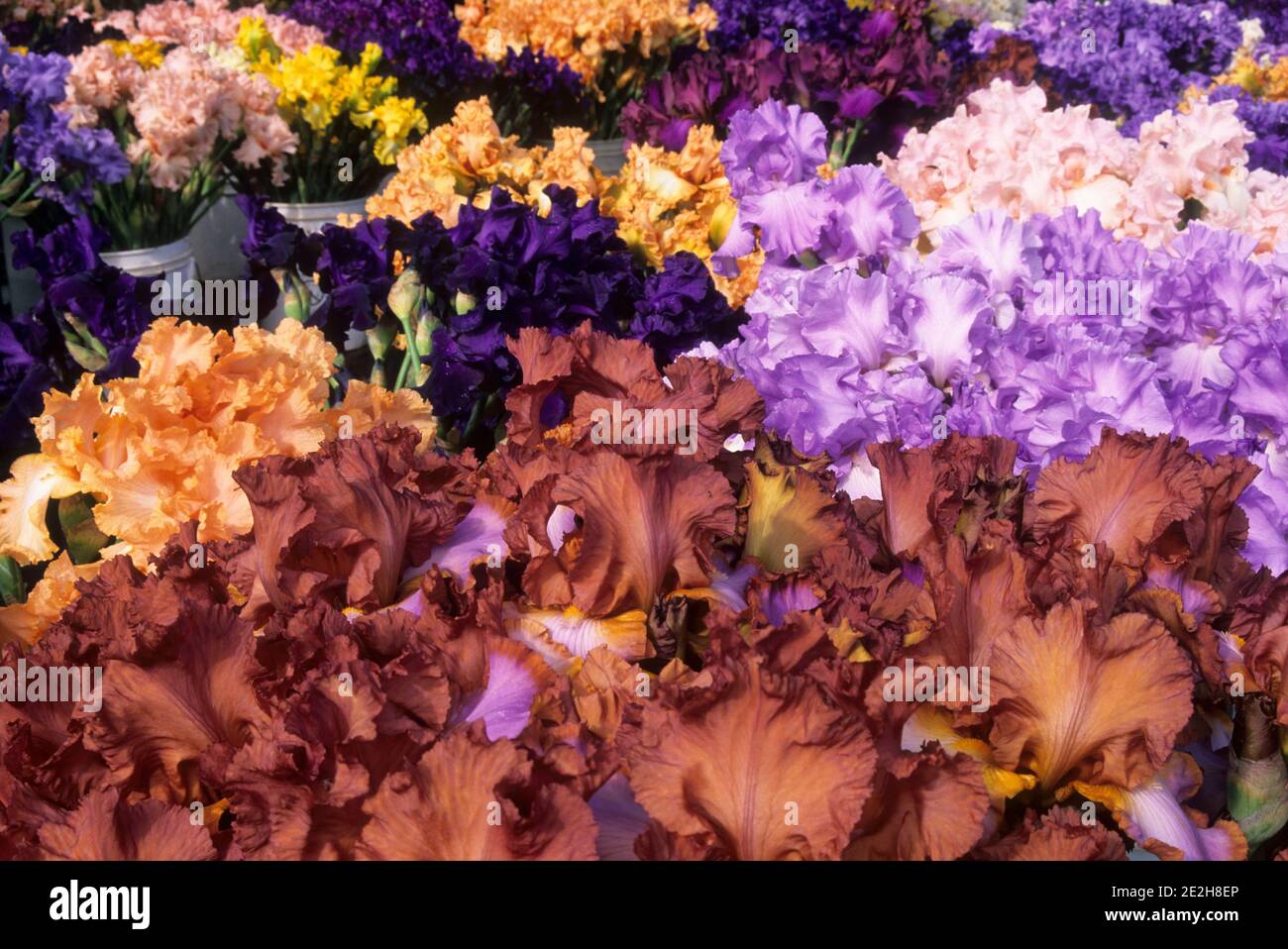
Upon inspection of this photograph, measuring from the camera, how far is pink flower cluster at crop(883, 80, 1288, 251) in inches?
103

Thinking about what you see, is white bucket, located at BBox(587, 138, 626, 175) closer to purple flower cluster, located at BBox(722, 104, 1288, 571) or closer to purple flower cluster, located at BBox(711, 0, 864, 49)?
purple flower cluster, located at BBox(711, 0, 864, 49)

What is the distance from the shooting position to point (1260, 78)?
5.98 metres

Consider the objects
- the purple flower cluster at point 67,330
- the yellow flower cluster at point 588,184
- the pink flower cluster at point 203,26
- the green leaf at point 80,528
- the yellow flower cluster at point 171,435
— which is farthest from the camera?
the pink flower cluster at point 203,26

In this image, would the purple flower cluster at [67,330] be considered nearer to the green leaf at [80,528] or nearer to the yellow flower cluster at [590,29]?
the green leaf at [80,528]

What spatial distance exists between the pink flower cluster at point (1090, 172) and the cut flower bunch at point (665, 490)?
0.01 m

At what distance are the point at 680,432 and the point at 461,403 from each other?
3.52 ft

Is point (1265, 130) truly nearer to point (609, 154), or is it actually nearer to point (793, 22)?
point (793, 22)

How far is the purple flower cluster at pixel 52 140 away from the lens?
3.22 m

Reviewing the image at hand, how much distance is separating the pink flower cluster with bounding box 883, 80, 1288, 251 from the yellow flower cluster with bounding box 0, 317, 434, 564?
1.44 meters

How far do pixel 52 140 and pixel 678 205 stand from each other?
5.93 ft

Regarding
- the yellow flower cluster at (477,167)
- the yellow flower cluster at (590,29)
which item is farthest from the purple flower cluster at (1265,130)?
the yellow flower cluster at (590,29)

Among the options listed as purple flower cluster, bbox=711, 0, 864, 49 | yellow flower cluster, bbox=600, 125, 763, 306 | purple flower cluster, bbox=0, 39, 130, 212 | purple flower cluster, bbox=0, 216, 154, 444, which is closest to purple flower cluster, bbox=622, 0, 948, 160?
yellow flower cluster, bbox=600, 125, 763, 306

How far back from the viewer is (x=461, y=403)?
7.64 feet
